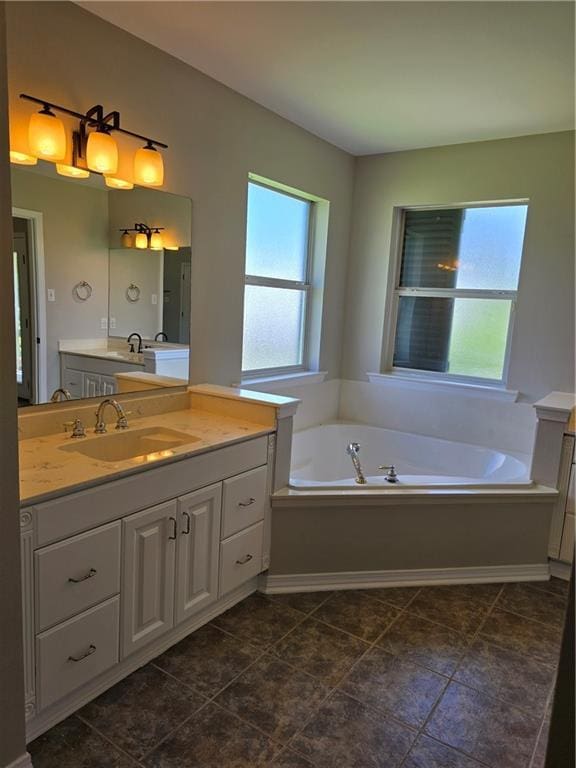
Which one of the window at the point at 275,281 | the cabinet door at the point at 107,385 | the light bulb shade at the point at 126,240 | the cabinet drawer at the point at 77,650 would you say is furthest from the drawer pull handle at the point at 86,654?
the window at the point at 275,281

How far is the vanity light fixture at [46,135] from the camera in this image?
185cm

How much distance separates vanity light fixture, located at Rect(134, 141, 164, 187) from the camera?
224 centimetres

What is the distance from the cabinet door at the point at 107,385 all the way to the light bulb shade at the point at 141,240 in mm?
634

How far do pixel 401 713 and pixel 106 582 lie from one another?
1.10 m

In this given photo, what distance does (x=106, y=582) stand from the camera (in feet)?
5.56

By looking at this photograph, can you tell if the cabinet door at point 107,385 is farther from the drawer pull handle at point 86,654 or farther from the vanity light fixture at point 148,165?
the drawer pull handle at point 86,654

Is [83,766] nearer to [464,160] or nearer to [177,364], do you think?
[177,364]

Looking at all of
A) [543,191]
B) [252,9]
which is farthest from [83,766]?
[543,191]

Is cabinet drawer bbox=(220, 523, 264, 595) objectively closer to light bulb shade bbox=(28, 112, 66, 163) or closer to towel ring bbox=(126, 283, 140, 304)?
towel ring bbox=(126, 283, 140, 304)

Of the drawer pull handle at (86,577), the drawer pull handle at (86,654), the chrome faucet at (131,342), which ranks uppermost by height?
the chrome faucet at (131,342)

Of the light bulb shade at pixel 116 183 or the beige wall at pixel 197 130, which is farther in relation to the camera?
the light bulb shade at pixel 116 183

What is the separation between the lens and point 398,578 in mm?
2598

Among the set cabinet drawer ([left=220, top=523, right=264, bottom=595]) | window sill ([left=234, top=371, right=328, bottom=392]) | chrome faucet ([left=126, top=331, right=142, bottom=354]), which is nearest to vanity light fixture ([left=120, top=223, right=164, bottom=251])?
chrome faucet ([left=126, top=331, right=142, bottom=354])

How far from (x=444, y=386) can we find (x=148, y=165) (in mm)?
2412
